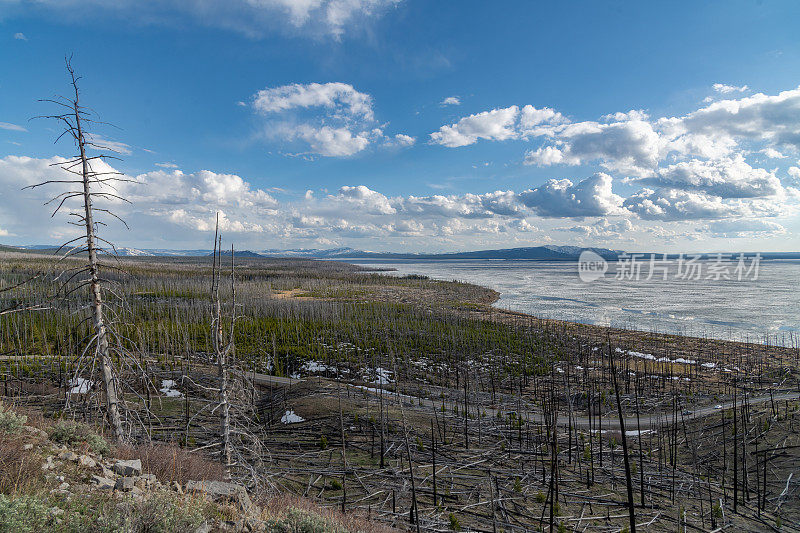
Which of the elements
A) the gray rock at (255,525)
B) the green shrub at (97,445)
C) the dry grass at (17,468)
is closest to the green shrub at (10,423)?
the dry grass at (17,468)

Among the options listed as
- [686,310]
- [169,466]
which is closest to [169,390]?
[169,466]

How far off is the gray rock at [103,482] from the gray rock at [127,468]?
503 mm

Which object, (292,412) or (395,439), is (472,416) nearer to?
(395,439)

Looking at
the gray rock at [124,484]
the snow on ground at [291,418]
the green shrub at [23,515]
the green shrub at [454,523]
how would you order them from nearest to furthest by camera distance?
the green shrub at [23,515] → the gray rock at [124,484] → the green shrub at [454,523] → the snow on ground at [291,418]

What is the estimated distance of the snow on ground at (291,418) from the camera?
2436cm

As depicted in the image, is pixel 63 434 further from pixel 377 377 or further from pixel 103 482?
pixel 377 377

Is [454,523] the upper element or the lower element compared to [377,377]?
upper

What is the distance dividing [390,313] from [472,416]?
1897 inches

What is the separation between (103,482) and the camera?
292 inches

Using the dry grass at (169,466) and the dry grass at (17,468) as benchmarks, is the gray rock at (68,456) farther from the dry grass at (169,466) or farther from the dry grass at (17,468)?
the dry grass at (169,466)

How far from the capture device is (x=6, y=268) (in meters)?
123

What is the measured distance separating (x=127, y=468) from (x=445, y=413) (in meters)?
21.8

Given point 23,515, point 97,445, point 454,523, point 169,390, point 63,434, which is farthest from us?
point 169,390

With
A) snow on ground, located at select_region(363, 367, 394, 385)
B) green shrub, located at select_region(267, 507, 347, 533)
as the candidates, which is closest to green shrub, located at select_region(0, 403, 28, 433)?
green shrub, located at select_region(267, 507, 347, 533)
